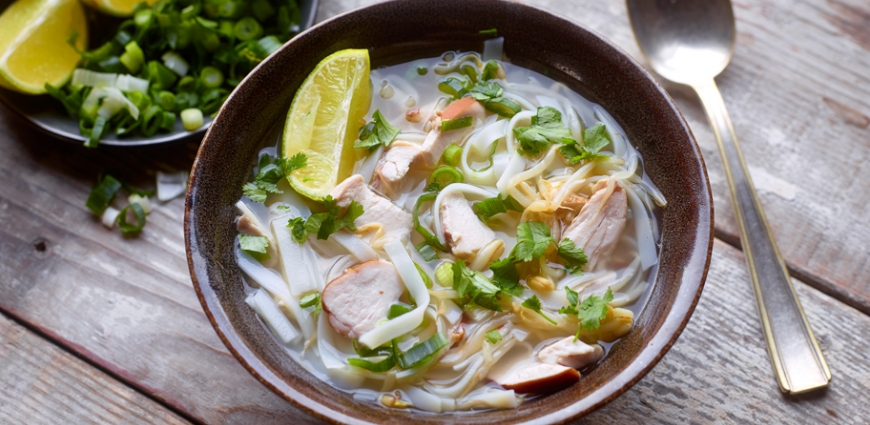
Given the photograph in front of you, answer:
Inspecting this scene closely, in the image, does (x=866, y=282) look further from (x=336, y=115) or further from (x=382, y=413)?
(x=336, y=115)

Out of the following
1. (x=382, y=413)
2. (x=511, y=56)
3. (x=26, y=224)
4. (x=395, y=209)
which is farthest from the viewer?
(x=26, y=224)

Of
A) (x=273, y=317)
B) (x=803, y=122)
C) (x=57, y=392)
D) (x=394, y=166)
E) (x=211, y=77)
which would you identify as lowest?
(x=57, y=392)

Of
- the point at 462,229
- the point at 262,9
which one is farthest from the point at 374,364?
the point at 262,9

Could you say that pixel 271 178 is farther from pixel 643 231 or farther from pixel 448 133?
pixel 643 231

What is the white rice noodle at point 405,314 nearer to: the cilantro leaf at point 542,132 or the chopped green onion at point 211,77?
the cilantro leaf at point 542,132

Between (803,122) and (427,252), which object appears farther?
(803,122)

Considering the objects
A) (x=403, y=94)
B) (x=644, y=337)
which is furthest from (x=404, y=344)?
(x=403, y=94)

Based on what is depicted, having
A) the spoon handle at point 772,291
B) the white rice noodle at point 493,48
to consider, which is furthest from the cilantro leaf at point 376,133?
the spoon handle at point 772,291

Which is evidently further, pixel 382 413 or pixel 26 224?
pixel 26 224
